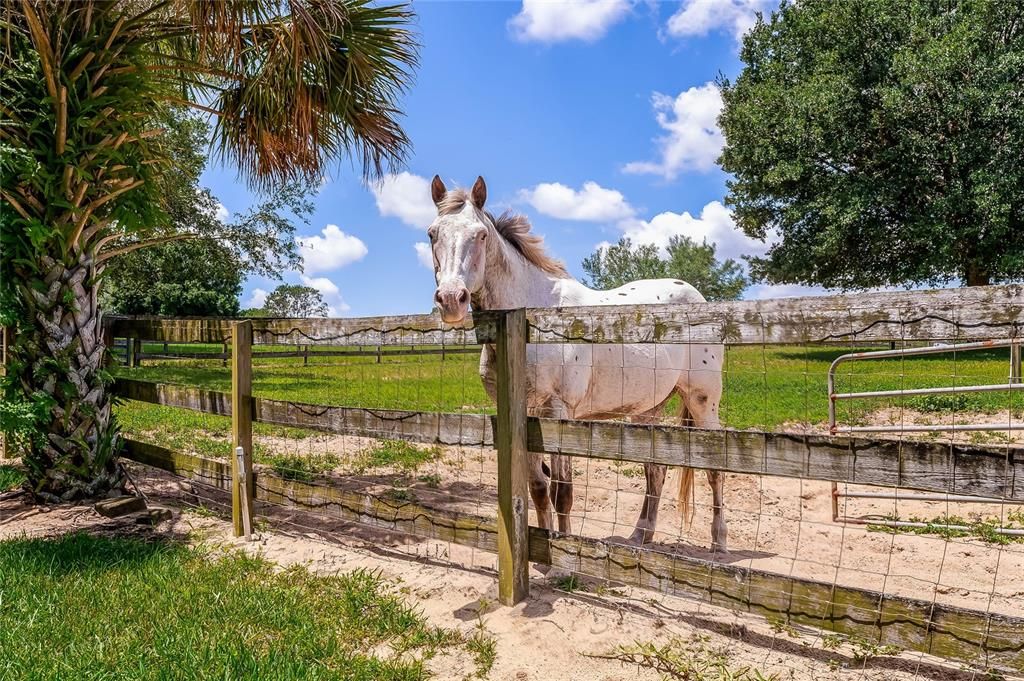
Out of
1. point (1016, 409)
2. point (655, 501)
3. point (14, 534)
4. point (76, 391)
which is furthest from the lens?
point (1016, 409)

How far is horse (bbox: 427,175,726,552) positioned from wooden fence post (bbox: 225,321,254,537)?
1.66 metres

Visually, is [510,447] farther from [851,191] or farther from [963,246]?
[963,246]

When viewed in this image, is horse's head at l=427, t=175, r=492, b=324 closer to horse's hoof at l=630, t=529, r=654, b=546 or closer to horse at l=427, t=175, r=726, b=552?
horse at l=427, t=175, r=726, b=552

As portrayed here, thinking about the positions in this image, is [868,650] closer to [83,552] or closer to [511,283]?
[511,283]

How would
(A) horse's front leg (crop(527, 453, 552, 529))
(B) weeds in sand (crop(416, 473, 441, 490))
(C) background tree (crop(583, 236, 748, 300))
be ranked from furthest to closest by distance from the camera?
1. (C) background tree (crop(583, 236, 748, 300))
2. (B) weeds in sand (crop(416, 473, 441, 490))
3. (A) horse's front leg (crop(527, 453, 552, 529))

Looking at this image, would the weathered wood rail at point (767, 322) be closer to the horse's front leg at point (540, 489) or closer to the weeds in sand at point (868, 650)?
the horse's front leg at point (540, 489)

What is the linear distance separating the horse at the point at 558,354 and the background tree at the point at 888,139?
14.7m

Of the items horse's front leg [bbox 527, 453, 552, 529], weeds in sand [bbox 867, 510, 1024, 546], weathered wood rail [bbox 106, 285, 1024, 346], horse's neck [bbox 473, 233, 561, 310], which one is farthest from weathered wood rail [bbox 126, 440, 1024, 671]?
weeds in sand [bbox 867, 510, 1024, 546]

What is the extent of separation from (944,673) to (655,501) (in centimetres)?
223

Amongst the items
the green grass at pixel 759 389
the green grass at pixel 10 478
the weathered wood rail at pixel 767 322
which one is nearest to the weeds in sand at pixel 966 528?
the green grass at pixel 759 389

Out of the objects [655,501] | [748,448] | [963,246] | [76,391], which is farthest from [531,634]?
[963,246]

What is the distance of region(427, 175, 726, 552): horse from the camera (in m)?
3.58

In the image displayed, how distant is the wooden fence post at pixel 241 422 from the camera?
4.41 meters

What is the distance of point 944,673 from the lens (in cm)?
246
